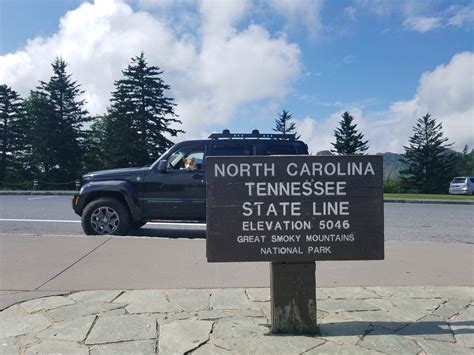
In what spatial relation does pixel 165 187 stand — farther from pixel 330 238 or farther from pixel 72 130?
pixel 72 130

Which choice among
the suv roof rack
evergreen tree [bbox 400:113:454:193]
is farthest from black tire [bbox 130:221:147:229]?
evergreen tree [bbox 400:113:454:193]

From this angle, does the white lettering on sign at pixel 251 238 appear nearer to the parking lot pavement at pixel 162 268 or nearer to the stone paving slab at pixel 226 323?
the stone paving slab at pixel 226 323

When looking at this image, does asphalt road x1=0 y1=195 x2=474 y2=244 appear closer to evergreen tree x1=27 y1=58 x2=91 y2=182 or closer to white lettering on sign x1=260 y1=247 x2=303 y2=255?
white lettering on sign x1=260 y1=247 x2=303 y2=255

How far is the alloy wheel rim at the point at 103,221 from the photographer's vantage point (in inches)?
320

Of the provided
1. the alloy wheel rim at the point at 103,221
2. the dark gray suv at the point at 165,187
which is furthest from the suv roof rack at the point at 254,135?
the alloy wheel rim at the point at 103,221

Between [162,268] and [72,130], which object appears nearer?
[162,268]

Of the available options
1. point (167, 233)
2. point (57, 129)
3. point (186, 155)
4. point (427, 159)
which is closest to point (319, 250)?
point (186, 155)

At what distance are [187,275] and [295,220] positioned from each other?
7.15 feet

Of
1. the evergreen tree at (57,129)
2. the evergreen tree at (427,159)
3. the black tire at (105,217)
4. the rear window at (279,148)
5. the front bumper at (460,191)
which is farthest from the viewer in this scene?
the evergreen tree at (427,159)

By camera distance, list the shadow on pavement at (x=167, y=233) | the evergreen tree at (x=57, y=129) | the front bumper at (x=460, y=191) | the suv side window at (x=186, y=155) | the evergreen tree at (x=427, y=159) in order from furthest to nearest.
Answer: the evergreen tree at (x=427, y=159) < the evergreen tree at (x=57, y=129) < the front bumper at (x=460, y=191) < the shadow on pavement at (x=167, y=233) < the suv side window at (x=186, y=155)

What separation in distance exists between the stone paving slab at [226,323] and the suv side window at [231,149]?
3937 mm

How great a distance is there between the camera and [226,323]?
12.3 feet

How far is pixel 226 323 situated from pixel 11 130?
50.4m

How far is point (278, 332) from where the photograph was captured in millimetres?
3547
